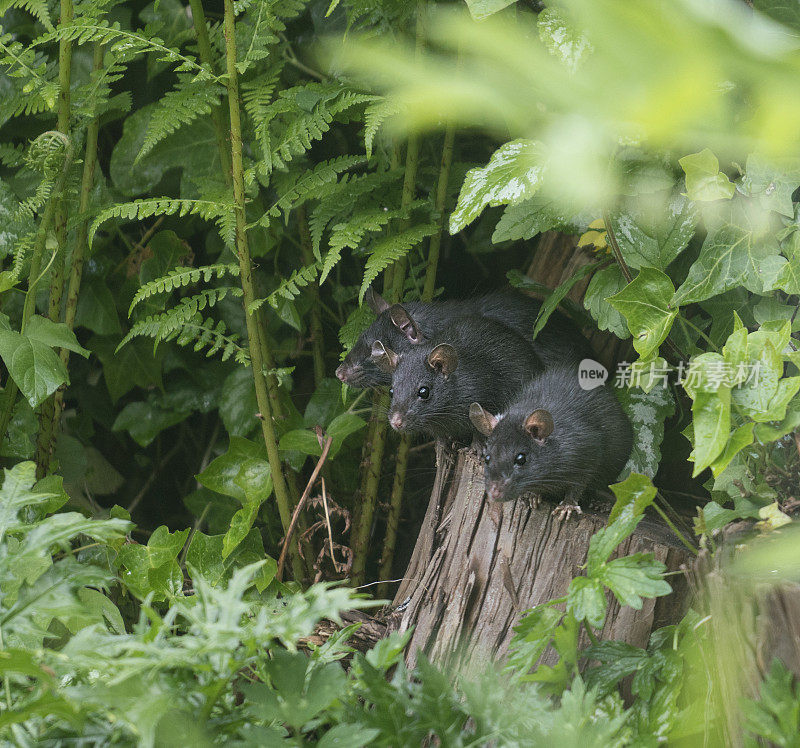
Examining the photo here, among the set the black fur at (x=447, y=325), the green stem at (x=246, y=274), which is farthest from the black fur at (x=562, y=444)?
the green stem at (x=246, y=274)

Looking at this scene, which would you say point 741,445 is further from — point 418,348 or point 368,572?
point 368,572

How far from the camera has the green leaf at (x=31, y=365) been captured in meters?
2.29

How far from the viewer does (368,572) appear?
3.34 metres

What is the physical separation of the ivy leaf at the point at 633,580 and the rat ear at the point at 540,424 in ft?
Result: 1.94

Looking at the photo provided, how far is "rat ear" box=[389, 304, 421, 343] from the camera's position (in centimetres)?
247

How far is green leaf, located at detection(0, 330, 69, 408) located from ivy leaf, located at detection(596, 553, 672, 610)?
1.62 metres

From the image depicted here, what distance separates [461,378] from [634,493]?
862 mm

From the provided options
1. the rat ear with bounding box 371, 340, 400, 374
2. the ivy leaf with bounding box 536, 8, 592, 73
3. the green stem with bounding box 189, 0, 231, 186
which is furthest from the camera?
the rat ear with bounding box 371, 340, 400, 374

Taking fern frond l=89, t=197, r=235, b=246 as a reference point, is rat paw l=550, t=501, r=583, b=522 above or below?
below

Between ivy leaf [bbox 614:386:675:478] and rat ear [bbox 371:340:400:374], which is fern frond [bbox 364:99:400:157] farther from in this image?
ivy leaf [bbox 614:386:675:478]

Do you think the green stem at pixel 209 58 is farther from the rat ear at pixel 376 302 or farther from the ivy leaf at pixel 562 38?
the ivy leaf at pixel 562 38

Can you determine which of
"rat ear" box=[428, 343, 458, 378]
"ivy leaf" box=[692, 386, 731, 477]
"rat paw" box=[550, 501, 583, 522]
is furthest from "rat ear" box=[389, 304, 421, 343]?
"ivy leaf" box=[692, 386, 731, 477]

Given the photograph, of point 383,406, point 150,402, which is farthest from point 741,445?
point 150,402

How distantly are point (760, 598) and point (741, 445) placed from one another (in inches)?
11.0
